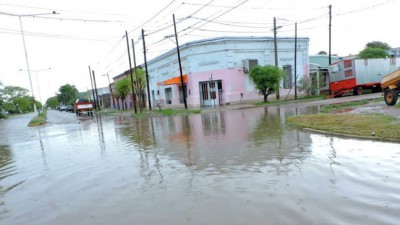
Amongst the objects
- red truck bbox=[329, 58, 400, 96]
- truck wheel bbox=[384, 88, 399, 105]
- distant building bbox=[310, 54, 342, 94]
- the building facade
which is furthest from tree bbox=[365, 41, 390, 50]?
truck wheel bbox=[384, 88, 399, 105]

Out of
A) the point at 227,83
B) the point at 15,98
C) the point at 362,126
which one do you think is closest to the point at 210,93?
the point at 227,83

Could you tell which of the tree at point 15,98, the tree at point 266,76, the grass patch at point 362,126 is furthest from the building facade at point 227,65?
the tree at point 15,98

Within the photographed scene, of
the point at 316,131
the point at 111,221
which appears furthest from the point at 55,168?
the point at 316,131

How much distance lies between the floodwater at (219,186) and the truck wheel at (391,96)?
8160mm

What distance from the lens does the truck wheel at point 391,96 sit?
1535 cm

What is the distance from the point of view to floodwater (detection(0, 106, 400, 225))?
4.37m

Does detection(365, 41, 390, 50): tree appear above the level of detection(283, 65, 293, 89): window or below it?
above

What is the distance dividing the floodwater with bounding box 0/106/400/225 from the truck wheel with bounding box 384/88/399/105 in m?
8.16

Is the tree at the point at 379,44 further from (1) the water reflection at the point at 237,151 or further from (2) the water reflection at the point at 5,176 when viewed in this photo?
(2) the water reflection at the point at 5,176

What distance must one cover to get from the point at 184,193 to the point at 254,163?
2.37 meters

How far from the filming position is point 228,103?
34.0m

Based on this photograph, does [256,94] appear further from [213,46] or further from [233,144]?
[233,144]

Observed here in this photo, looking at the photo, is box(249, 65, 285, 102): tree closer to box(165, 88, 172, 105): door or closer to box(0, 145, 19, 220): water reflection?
box(165, 88, 172, 105): door

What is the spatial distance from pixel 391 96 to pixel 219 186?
550 inches
